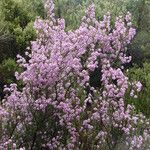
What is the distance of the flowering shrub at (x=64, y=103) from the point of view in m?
6.93

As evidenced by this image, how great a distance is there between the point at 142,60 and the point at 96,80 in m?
3.31

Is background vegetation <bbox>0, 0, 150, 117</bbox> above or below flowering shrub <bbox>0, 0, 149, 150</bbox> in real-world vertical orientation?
above

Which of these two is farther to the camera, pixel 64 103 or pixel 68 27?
pixel 68 27

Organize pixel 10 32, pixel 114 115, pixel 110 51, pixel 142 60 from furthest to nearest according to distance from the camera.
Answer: pixel 142 60 < pixel 10 32 < pixel 110 51 < pixel 114 115

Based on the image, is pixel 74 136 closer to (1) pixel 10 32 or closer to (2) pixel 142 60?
(1) pixel 10 32

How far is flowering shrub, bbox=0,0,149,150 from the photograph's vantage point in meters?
6.93

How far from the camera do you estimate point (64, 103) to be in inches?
274

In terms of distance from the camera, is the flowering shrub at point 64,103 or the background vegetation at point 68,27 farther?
the background vegetation at point 68,27

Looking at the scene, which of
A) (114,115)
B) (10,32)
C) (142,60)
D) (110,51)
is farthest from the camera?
(142,60)

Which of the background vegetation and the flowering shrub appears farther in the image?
the background vegetation

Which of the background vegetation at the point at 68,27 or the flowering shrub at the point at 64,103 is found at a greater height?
the background vegetation at the point at 68,27

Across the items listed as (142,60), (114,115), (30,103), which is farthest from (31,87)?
(142,60)

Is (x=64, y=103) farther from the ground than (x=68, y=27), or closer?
closer

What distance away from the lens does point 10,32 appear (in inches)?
547
